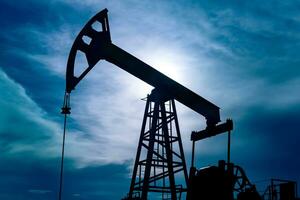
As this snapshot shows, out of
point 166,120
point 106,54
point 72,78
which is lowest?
point 166,120

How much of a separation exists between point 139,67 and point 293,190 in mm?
8294

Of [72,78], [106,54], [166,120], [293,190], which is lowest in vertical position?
[293,190]

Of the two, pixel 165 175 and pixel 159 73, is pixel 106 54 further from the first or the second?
pixel 165 175

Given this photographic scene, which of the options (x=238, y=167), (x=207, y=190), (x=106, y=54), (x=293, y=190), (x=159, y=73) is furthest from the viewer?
(x=159, y=73)

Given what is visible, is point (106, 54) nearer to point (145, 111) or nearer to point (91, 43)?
point (91, 43)

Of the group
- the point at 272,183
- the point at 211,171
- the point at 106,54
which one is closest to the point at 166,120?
the point at 106,54

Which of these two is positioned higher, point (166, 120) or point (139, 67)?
point (139, 67)

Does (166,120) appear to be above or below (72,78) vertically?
below

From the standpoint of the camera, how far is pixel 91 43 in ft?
52.2

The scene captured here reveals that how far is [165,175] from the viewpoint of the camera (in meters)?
→ 16.9

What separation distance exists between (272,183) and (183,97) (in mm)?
6695

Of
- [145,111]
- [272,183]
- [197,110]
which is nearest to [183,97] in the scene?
[197,110]

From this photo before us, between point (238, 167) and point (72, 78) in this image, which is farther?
point (72, 78)

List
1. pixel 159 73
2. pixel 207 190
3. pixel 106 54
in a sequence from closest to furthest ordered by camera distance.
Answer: pixel 207 190 < pixel 106 54 < pixel 159 73
